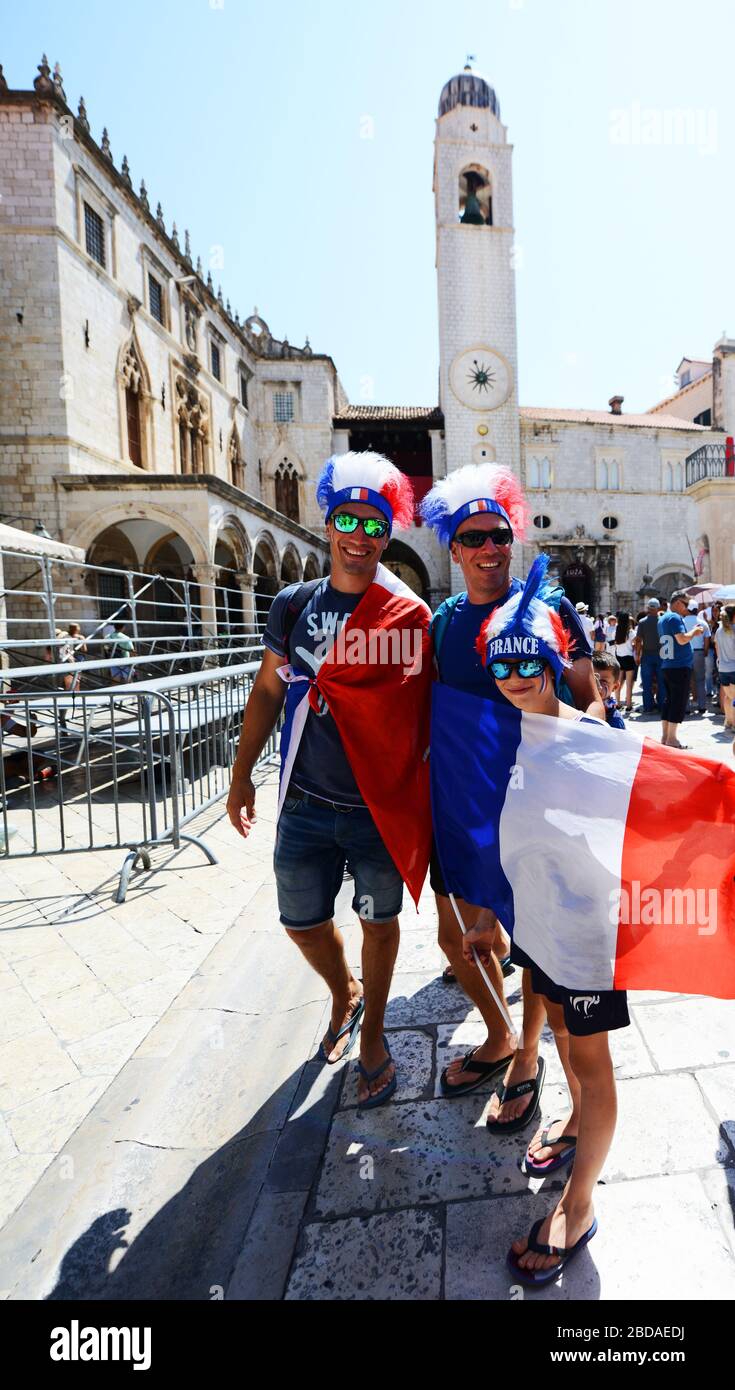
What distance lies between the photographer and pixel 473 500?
2205 mm

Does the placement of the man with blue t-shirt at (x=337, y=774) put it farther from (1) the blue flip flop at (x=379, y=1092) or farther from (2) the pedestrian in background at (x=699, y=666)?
(2) the pedestrian in background at (x=699, y=666)

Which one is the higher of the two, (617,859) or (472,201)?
(472,201)

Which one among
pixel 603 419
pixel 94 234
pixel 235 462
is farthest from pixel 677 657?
pixel 603 419

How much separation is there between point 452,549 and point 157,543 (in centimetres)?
1972

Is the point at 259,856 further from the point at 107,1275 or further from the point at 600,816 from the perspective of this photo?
the point at 600,816

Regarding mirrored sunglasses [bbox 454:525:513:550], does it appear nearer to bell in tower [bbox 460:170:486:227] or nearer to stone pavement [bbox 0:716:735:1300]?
stone pavement [bbox 0:716:735:1300]

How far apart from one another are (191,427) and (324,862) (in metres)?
25.6

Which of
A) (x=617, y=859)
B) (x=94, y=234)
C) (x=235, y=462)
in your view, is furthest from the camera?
(x=235, y=462)

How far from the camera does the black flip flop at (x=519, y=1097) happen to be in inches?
83.5

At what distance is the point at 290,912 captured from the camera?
2.38 metres

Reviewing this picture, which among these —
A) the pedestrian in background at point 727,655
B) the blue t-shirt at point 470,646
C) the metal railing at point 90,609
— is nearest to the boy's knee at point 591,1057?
the blue t-shirt at point 470,646

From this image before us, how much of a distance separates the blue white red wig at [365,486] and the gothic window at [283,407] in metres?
31.9

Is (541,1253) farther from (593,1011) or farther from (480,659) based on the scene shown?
(480,659)

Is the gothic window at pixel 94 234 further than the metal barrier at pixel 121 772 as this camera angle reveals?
Yes
